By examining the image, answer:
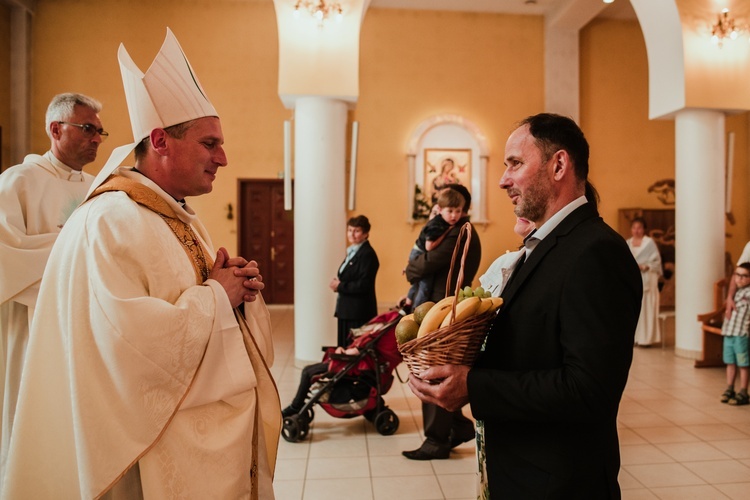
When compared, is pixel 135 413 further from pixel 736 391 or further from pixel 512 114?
pixel 512 114

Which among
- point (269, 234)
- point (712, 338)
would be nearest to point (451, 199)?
point (712, 338)

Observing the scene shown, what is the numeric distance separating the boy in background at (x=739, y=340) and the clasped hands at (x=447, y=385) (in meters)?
4.74

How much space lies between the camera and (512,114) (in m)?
10.7

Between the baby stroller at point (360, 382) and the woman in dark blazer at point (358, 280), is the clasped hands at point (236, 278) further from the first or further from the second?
the woman in dark blazer at point (358, 280)

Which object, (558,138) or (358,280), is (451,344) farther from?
(358,280)

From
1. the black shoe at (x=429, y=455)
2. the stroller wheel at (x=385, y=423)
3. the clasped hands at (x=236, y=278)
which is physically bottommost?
the black shoe at (x=429, y=455)

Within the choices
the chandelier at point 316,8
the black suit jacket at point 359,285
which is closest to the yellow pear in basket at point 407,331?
the black suit jacket at point 359,285

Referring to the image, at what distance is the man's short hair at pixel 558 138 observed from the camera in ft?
4.91

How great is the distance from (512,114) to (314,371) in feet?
26.5

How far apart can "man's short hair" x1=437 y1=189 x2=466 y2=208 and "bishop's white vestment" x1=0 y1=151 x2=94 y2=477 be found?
7.30 feet

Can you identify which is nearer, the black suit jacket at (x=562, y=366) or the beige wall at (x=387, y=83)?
the black suit jacket at (x=562, y=366)

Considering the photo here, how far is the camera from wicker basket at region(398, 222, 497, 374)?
4.52ft

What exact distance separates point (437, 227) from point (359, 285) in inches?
59.6

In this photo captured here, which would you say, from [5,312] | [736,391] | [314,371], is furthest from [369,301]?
[736,391]
